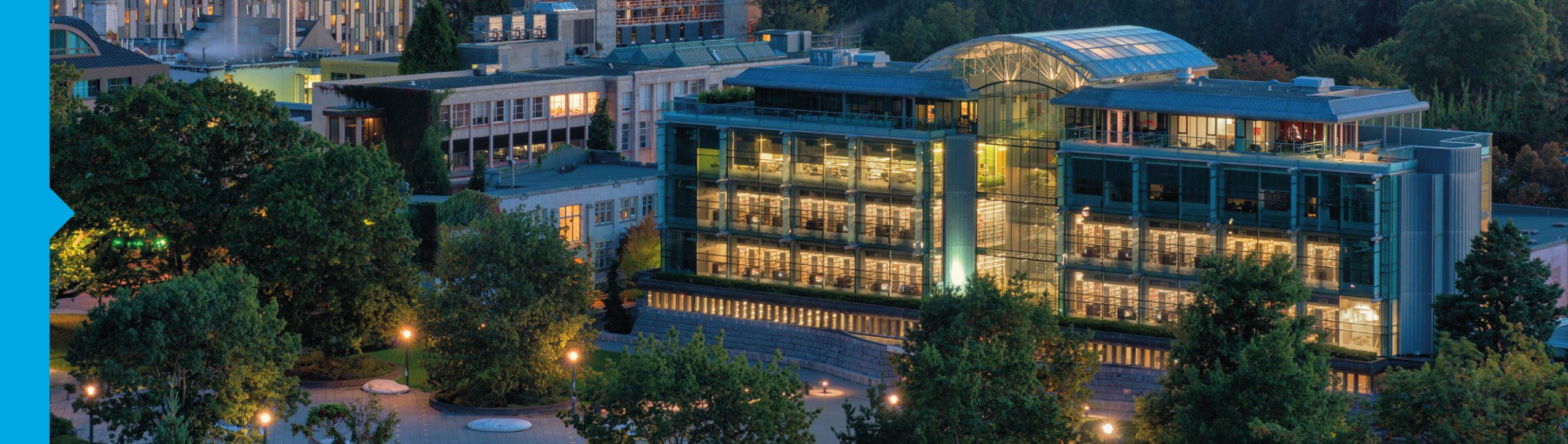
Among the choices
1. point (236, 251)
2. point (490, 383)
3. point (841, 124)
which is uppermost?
point (841, 124)

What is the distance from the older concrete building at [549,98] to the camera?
142 metres

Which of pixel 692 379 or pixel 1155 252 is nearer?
pixel 692 379

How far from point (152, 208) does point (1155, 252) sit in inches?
1991

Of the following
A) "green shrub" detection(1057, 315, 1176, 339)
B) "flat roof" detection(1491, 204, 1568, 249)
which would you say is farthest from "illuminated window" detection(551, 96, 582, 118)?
"flat roof" detection(1491, 204, 1568, 249)

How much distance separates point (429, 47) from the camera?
162m

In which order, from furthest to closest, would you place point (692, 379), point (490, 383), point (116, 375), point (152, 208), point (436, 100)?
1. point (436, 100)
2. point (152, 208)
3. point (490, 383)
4. point (116, 375)
5. point (692, 379)

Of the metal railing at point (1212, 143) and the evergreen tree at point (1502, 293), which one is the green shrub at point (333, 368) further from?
the evergreen tree at point (1502, 293)

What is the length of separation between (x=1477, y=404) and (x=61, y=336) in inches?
2895

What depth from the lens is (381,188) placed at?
311 feet

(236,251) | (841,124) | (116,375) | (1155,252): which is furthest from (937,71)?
(116,375)

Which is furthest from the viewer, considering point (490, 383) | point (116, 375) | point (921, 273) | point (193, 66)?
point (193, 66)

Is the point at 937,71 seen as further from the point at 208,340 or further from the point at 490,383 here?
the point at 208,340

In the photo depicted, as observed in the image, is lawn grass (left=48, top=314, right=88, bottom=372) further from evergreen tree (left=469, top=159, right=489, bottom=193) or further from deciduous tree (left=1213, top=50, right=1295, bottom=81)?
deciduous tree (left=1213, top=50, right=1295, bottom=81)

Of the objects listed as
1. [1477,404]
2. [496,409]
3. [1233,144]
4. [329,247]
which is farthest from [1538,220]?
[329,247]
